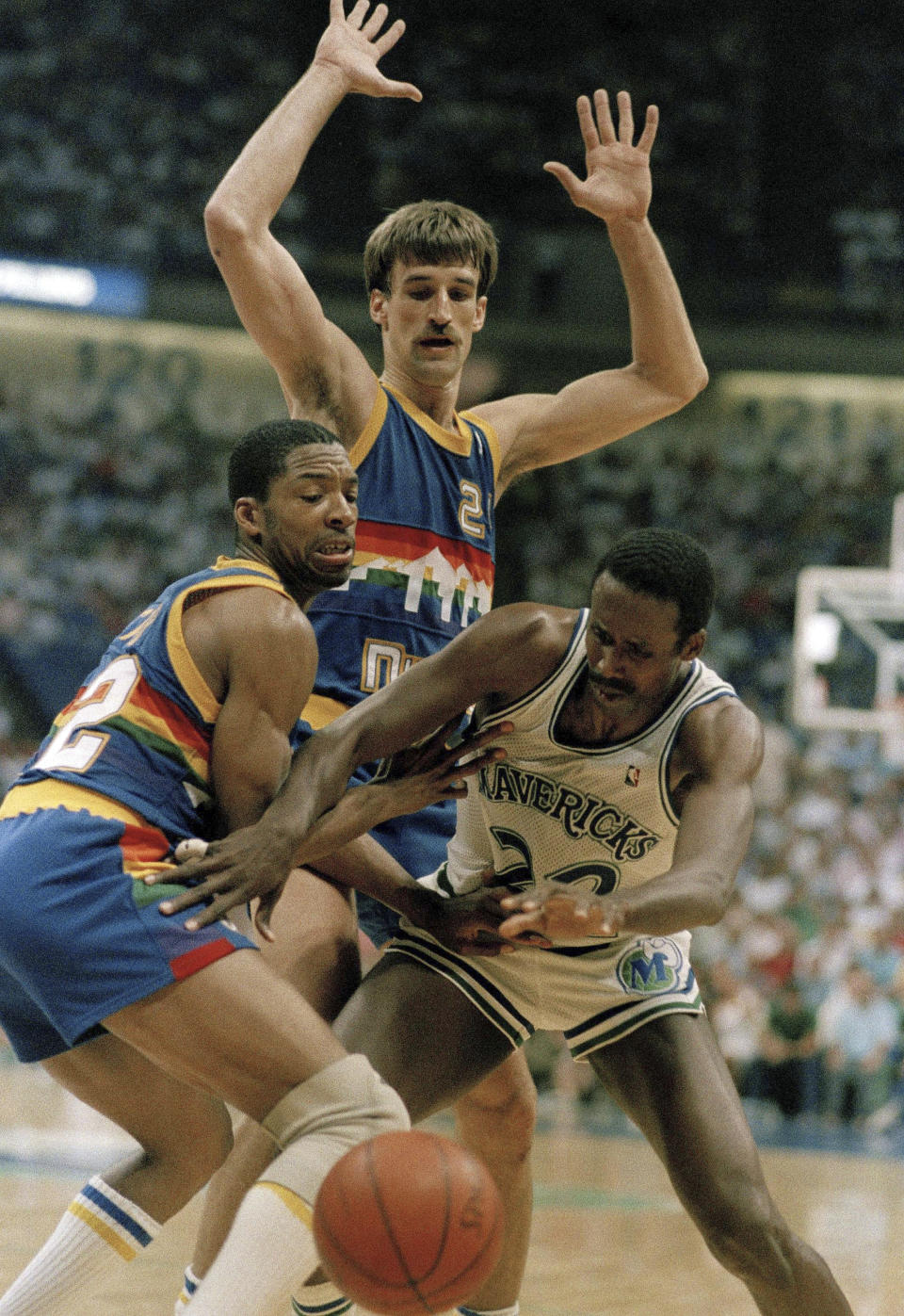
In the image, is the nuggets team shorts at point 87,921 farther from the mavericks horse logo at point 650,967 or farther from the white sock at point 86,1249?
the mavericks horse logo at point 650,967

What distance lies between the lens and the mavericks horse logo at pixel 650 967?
4.02m

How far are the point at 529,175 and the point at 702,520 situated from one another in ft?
17.5

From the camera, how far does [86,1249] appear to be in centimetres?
373

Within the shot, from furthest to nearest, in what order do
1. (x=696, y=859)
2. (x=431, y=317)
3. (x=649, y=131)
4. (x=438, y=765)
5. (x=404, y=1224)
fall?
(x=649, y=131) < (x=431, y=317) < (x=438, y=765) < (x=696, y=859) < (x=404, y=1224)

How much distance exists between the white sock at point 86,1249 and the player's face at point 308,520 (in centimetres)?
154

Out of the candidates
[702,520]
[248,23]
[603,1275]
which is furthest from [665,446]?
[603,1275]

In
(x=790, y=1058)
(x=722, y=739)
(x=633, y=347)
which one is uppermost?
(x=633, y=347)

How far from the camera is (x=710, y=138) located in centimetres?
2206

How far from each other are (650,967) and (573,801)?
0.48m

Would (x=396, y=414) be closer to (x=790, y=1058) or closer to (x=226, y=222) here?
(x=226, y=222)

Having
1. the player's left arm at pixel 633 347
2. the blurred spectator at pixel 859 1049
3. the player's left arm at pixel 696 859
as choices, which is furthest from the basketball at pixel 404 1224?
the blurred spectator at pixel 859 1049

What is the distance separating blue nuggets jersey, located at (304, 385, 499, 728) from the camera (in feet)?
13.9

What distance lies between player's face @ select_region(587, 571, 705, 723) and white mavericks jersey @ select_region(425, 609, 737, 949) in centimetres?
23

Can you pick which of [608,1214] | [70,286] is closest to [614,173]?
[608,1214]
